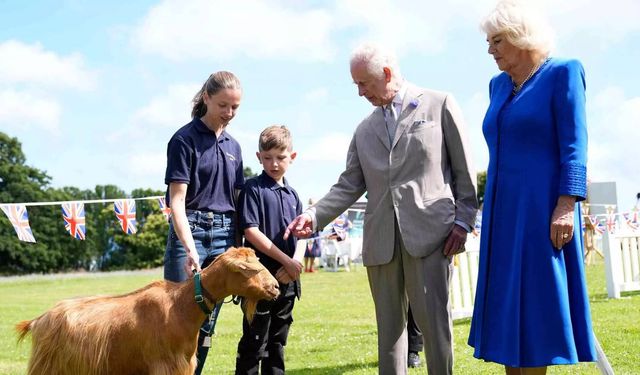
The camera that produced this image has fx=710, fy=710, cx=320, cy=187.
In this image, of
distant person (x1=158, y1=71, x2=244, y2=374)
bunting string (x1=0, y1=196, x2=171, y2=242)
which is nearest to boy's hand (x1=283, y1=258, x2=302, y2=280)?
distant person (x1=158, y1=71, x2=244, y2=374)

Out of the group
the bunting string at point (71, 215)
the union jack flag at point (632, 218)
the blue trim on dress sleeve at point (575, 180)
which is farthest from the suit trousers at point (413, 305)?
the union jack flag at point (632, 218)

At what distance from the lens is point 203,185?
448cm

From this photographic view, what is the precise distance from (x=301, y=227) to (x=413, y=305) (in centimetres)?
82

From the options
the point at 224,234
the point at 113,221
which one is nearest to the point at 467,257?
the point at 224,234

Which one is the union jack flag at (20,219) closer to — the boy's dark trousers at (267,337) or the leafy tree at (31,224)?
the boy's dark trousers at (267,337)

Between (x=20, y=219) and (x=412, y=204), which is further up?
(x=20, y=219)

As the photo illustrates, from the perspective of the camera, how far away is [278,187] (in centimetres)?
502

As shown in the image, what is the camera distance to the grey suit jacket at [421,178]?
13.0 ft

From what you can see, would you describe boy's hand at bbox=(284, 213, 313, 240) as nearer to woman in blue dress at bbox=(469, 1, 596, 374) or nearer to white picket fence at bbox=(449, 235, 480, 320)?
woman in blue dress at bbox=(469, 1, 596, 374)

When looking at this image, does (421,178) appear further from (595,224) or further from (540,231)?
(595,224)

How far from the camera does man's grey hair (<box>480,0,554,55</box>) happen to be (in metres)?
3.45

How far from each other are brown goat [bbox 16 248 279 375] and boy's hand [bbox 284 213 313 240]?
0.34 meters

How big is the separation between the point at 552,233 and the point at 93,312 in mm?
2538

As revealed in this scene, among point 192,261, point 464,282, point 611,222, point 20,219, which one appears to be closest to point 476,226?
point 464,282
